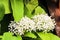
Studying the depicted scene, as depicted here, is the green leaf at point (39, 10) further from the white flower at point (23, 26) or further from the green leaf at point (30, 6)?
the white flower at point (23, 26)

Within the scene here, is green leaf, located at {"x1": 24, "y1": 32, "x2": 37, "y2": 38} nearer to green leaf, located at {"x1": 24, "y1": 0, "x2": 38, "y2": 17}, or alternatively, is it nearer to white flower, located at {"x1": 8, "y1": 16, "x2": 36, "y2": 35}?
white flower, located at {"x1": 8, "y1": 16, "x2": 36, "y2": 35}

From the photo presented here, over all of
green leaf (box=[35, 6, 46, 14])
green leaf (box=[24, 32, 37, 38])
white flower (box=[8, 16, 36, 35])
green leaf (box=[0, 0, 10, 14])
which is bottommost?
green leaf (box=[24, 32, 37, 38])

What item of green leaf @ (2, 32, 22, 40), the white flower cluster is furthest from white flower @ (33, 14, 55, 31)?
green leaf @ (2, 32, 22, 40)

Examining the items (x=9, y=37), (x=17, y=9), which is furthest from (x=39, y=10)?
(x=9, y=37)

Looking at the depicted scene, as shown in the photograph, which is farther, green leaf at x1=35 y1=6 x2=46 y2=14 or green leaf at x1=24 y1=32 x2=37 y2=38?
green leaf at x1=35 y1=6 x2=46 y2=14

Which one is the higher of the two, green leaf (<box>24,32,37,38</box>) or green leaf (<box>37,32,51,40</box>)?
green leaf (<box>24,32,37,38</box>)

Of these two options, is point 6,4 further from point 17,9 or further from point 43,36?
point 43,36
